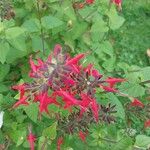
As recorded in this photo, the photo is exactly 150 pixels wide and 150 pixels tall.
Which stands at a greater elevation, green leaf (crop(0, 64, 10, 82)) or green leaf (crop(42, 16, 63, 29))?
green leaf (crop(42, 16, 63, 29))

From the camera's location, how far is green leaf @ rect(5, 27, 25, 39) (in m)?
2.20

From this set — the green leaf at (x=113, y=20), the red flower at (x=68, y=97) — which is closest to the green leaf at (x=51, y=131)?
the red flower at (x=68, y=97)

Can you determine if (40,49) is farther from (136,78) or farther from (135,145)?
(135,145)

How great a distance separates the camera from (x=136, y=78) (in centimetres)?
237

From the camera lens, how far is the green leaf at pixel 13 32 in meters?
2.20

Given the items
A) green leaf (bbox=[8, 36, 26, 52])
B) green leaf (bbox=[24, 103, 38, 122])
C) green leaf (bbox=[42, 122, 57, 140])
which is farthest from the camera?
green leaf (bbox=[8, 36, 26, 52])

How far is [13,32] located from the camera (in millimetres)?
2215

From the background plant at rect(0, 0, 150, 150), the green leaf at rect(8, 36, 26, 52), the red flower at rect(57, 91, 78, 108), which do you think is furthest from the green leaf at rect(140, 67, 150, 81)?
the red flower at rect(57, 91, 78, 108)

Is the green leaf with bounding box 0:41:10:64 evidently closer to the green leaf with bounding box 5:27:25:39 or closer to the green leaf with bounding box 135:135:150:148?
the green leaf with bounding box 5:27:25:39

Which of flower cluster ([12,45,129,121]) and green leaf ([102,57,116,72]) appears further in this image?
green leaf ([102,57,116,72])

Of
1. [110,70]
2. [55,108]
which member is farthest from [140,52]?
[55,108]

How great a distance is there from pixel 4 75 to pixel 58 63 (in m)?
0.93

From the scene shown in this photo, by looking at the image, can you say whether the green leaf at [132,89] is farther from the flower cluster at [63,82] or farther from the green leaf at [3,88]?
the green leaf at [3,88]

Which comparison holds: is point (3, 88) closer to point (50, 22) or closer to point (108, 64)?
point (50, 22)
